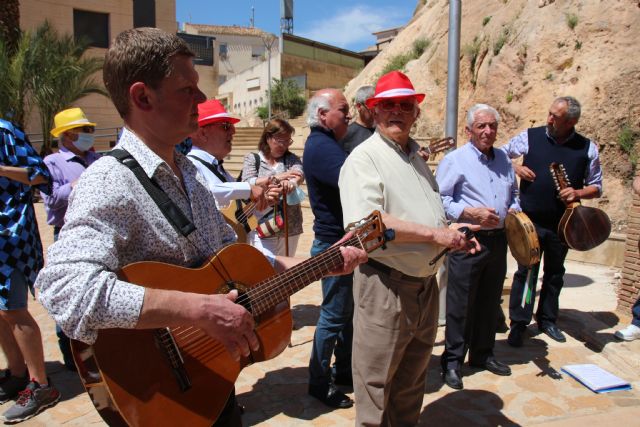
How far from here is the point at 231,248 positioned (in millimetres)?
1990

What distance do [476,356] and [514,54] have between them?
11483 mm

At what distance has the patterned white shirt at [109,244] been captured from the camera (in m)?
1.41

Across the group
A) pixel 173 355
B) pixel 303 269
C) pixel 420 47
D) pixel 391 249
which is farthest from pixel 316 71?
pixel 173 355

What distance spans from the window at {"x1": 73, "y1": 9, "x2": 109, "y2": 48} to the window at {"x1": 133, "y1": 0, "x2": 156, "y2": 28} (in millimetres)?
2259

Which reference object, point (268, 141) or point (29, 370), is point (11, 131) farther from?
point (268, 141)

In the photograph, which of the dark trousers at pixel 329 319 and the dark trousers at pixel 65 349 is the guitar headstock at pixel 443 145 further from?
the dark trousers at pixel 65 349

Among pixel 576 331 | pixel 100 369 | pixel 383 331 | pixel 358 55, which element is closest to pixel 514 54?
pixel 576 331

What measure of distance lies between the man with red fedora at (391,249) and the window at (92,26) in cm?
2992

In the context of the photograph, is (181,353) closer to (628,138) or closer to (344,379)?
(344,379)

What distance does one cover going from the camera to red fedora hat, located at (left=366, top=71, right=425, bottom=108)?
2.90 meters

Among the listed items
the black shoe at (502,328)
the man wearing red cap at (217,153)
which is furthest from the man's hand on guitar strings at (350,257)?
the black shoe at (502,328)

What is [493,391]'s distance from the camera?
4.11 m

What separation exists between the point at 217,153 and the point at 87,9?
2953 centimetres

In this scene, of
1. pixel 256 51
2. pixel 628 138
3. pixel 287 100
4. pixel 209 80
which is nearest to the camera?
pixel 628 138
